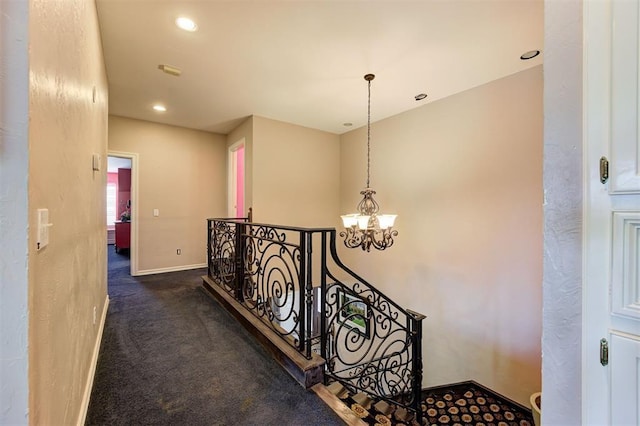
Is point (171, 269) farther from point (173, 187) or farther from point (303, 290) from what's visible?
point (303, 290)

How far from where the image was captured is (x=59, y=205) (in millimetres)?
1091

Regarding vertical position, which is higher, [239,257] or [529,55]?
[529,55]

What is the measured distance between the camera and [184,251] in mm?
5055

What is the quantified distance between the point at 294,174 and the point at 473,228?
9.78 ft

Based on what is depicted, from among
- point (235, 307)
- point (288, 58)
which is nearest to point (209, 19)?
point (288, 58)

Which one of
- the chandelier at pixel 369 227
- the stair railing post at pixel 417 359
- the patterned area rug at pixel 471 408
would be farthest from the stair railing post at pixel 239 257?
the patterned area rug at pixel 471 408

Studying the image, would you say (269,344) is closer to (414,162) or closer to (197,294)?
(197,294)

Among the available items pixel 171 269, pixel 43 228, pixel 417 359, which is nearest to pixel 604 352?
pixel 417 359

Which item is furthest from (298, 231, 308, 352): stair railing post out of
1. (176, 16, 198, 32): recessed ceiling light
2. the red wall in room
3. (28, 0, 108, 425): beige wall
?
the red wall in room

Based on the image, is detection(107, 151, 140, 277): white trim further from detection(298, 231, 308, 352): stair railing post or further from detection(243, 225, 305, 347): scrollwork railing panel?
detection(298, 231, 308, 352): stair railing post

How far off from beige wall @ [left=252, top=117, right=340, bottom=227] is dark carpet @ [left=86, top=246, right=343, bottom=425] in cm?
204

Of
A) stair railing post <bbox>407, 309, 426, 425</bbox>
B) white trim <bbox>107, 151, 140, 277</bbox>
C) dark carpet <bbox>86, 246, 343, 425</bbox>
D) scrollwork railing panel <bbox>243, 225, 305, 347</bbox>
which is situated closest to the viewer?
dark carpet <bbox>86, 246, 343, 425</bbox>

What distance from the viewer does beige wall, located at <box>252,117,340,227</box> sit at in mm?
4371

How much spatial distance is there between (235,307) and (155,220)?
3011mm
